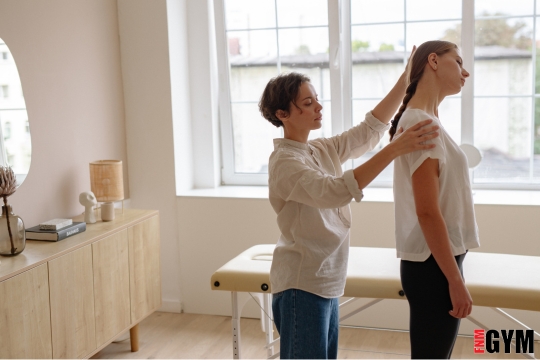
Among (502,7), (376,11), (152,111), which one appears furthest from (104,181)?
(502,7)

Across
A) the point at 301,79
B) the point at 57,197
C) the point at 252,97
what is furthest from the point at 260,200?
the point at 301,79

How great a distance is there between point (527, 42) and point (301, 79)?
7.02ft

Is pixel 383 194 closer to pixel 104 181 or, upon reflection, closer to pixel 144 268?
pixel 144 268

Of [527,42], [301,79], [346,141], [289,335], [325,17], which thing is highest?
[325,17]

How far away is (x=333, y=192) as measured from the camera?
5.25ft

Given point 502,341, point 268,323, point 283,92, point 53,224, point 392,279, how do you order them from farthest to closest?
point 502,341 → point 268,323 → point 53,224 → point 392,279 → point 283,92

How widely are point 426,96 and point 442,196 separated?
0.29m

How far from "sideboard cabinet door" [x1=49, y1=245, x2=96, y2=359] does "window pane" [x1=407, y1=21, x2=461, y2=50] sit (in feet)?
7.05

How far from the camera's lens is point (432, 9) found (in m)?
3.47

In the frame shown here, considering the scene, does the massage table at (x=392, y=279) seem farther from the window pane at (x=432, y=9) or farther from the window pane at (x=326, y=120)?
the window pane at (x=432, y=9)

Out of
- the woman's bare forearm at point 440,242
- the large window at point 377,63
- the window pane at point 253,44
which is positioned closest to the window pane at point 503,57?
the large window at point 377,63

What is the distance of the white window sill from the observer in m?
3.23

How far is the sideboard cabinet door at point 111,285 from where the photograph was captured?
2783 mm

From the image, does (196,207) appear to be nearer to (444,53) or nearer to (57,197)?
(57,197)
